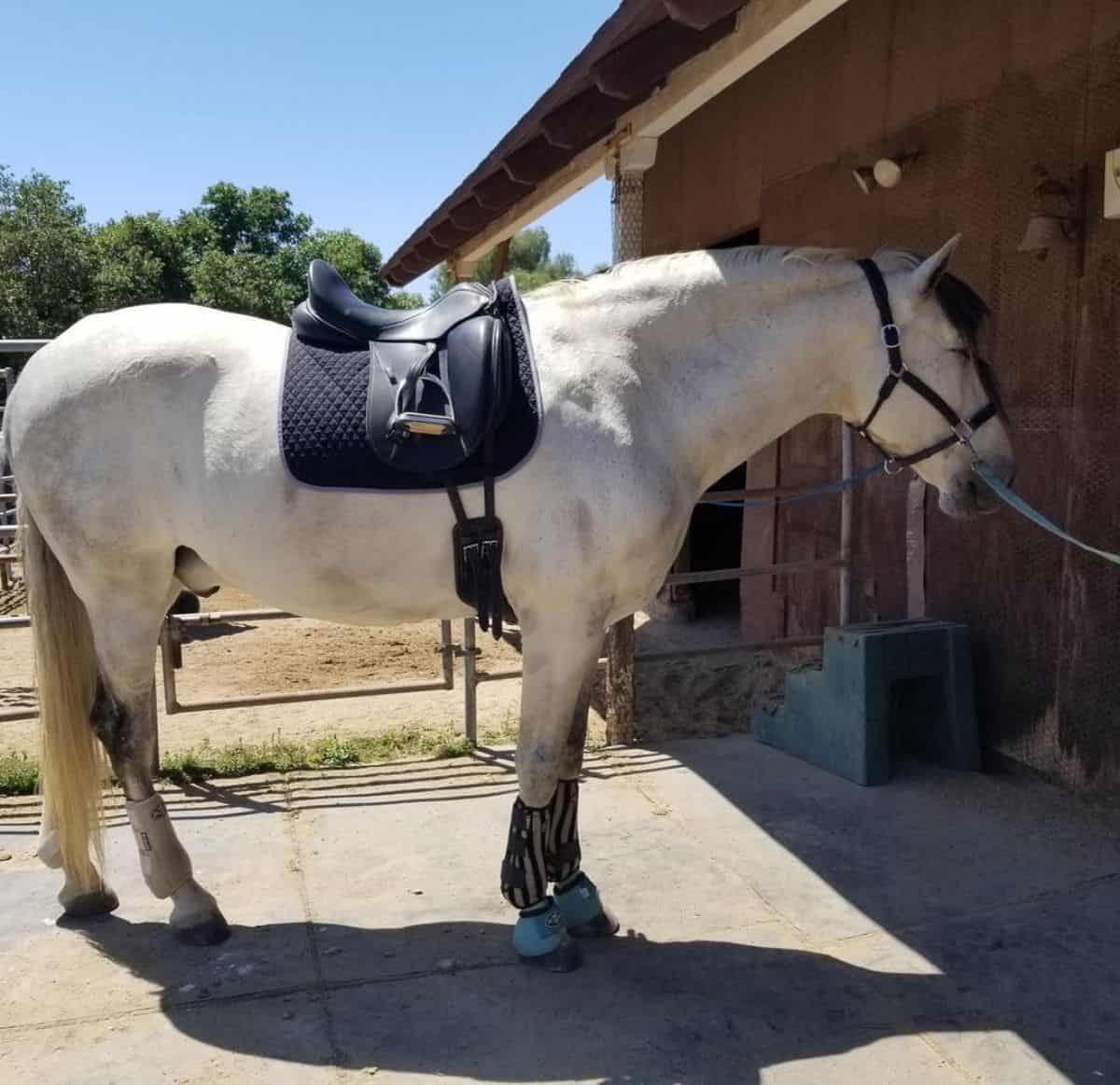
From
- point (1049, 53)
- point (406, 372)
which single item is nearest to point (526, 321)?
point (406, 372)

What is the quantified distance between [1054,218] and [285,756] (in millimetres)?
3820

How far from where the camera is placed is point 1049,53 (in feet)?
11.5

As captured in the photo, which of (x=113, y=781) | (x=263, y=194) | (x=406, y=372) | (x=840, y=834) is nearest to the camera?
(x=406, y=372)

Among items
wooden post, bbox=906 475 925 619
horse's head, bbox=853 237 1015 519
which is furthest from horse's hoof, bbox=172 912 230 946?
wooden post, bbox=906 475 925 619

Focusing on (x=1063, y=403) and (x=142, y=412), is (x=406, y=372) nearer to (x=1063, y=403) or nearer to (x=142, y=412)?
(x=142, y=412)

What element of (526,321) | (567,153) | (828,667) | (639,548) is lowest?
(828,667)

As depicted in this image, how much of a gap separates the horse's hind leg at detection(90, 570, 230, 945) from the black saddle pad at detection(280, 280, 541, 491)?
2.15 ft

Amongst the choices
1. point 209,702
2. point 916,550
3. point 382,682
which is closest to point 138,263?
point 382,682

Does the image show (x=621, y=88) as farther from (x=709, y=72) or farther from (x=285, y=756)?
(x=285, y=756)

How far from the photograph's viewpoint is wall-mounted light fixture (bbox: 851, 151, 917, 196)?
4.28 metres

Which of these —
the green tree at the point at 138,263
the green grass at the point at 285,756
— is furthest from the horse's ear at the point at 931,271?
the green tree at the point at 138,263

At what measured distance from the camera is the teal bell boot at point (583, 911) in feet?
9.12

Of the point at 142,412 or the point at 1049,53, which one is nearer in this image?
the point at 142,412

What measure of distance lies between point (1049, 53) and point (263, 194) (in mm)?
42410
